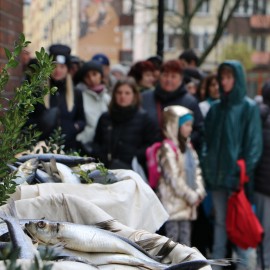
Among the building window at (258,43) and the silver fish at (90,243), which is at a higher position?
the building window at (258,43)

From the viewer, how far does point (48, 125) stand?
26.3ft

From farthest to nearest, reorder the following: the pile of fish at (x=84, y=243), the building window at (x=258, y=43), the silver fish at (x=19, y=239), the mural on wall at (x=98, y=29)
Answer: the building window at (x=258, y=43)
the mural on wall at (x=98, y=29)
the pile of fish at (x=84, y=243)
the silver fish at (x=19, y=239)

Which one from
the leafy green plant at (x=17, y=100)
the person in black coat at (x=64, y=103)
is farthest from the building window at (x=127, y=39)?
the leafy green plant at (x=17, y=100)

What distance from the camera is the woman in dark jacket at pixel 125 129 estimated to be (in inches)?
340

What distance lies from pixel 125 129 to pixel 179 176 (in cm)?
68

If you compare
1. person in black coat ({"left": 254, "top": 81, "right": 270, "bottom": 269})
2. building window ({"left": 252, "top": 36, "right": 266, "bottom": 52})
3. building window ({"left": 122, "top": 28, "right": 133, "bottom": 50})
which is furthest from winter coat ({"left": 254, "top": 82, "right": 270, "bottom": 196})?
building window ({"left": 252, "top": 36, "right": 266, "bottom": 52})

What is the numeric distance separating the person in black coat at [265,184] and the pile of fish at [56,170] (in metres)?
4.77

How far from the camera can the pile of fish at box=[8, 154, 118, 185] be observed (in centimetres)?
421

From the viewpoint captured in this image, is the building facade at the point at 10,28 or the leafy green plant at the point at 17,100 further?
the building facade at the point at 10,28

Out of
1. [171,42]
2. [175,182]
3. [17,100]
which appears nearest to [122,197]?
[17,100]

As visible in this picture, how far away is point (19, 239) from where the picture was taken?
307 cm

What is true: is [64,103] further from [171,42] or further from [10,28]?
[171,42]

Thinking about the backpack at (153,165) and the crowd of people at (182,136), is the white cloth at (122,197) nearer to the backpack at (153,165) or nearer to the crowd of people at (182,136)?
the crowd of people at (182,136)

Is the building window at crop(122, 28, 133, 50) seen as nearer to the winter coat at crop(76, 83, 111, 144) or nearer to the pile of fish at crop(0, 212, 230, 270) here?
the winter coat at crop(76, 83, 111, 144)
